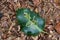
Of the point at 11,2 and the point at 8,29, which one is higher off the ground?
the point at 11,2

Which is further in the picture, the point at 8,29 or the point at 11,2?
the point at 11,2

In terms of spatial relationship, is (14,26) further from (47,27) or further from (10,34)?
(47,27)

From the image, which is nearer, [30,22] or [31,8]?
[30,22]

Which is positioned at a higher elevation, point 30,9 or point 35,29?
point 30,9

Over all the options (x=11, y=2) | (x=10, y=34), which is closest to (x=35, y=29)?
(x=10, y=34)

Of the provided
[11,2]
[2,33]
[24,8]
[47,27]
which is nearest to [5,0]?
[11,2]

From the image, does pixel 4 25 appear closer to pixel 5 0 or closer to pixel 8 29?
pixel 8 29
